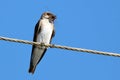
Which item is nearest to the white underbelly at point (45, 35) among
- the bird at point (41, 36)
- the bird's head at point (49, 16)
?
the bird at point (41, 36)

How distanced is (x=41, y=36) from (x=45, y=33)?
0.40ft

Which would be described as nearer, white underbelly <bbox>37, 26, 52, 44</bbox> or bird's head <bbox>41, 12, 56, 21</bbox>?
white underbelly <bbox>37, 26, 52, 44</bbox>

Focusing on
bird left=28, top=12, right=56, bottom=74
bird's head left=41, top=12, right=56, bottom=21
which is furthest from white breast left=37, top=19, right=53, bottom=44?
bird's head left=41, top=12, right=56, bottom=21

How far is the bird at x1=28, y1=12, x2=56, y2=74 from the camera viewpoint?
1197cm

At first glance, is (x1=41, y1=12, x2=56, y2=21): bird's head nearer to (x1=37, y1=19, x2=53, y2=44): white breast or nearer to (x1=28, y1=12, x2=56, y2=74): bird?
(x1=28, y1=12, x2=56, y2=74): bird

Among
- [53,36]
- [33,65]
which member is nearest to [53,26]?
[53,36]

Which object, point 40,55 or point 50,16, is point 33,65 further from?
point 50,16

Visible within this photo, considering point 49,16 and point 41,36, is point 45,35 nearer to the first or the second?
point 41,36

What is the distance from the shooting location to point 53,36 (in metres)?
12.5

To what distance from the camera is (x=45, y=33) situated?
39.9 feet

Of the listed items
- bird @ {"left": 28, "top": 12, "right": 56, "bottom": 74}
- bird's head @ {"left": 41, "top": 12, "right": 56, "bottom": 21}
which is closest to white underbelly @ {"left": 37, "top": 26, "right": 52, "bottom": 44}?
bird @ {"left": 28, "top": 12, "right": 56, "bottom": 74}

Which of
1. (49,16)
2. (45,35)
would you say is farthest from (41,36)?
(49,16)

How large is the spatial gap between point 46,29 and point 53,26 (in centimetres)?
27

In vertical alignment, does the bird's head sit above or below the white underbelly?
above
